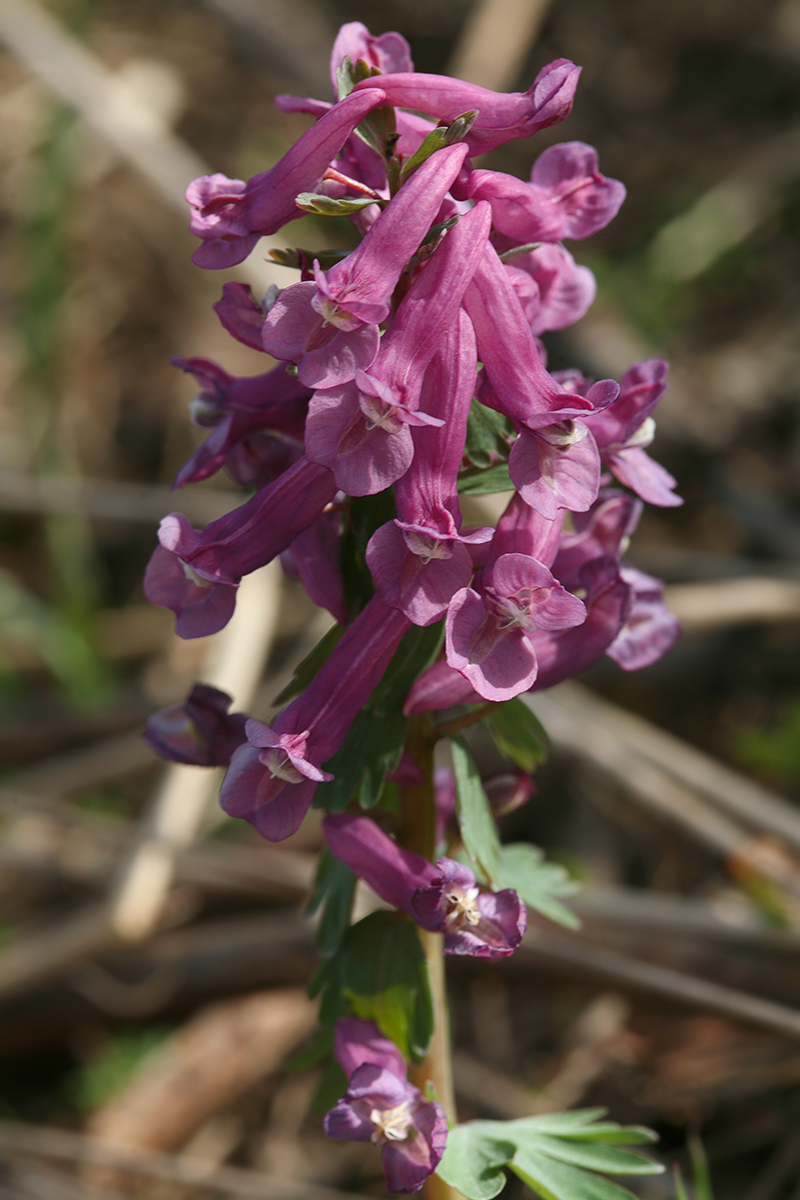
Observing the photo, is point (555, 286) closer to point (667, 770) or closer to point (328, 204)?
point (328, 204)

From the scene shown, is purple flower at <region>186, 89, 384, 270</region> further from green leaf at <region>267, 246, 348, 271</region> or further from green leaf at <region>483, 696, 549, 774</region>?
green leaf at <region>483, 696, 549, 774</region>

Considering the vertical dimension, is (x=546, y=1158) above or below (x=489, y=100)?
below

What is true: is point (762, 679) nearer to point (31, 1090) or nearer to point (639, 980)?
point (639, 980)

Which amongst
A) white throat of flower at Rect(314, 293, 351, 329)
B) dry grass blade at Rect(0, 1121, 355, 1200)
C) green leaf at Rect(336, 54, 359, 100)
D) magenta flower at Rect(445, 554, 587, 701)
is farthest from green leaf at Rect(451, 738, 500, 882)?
dry grass blade at Rect(0, 1121, 355, 1200)

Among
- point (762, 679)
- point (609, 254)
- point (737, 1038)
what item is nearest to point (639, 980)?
point (737, 1038)

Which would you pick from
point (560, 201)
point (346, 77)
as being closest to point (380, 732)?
point (560, 201)

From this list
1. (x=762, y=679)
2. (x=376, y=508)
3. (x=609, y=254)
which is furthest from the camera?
(x=609, y=254)
